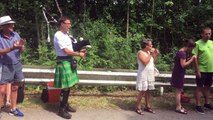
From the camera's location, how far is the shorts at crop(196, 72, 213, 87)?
7377 millimetres

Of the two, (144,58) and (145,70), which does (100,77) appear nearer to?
(145,70)

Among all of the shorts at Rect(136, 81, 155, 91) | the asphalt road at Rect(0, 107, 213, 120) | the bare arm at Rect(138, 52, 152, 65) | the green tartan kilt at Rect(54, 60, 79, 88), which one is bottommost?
the asphalt road at Rect(0, 107, 213, 120)

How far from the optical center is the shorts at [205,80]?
7377 mm

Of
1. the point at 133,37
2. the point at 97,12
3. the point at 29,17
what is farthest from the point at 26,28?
the point at 133,37

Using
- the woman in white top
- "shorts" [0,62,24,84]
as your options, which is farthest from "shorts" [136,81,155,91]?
"shorts" [0,62,24,84]

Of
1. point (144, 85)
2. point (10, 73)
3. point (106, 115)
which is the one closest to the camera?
point (10, 73)

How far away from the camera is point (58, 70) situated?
654 centimetres

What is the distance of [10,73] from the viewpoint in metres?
6.17

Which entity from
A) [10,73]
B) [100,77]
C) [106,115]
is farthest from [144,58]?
[10,73]

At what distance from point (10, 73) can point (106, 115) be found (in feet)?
6.62

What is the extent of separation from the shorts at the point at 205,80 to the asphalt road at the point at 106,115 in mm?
649

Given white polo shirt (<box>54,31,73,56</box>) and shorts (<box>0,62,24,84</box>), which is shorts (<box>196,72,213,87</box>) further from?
shorts (<box>0,62,24,84</box>)

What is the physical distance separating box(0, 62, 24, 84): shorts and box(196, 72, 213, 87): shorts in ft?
12.4

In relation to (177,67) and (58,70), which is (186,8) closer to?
(177,67)
